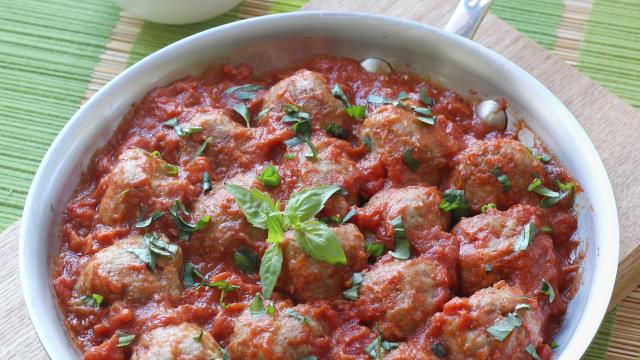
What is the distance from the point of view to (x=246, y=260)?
4.21 meters

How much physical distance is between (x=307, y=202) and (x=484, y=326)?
1.04m

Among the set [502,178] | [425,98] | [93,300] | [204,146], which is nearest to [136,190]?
[204,146]

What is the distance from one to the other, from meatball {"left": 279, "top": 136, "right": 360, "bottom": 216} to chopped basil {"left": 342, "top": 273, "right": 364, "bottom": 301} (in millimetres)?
389

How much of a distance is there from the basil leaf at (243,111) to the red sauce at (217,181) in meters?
0.04

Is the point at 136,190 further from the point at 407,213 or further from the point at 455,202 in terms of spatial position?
the point at 455,202

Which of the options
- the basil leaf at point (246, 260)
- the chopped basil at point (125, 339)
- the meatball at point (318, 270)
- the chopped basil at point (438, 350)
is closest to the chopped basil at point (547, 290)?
the chopped basil at point (438, 350)

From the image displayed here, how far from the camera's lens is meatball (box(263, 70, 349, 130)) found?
468 centimetres

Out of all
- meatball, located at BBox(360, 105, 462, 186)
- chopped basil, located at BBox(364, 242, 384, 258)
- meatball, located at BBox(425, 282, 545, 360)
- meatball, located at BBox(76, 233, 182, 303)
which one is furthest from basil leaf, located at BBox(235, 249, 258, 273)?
meatball, located at BBox(425, 282, 545, 360)

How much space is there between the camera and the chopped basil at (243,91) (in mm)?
4953

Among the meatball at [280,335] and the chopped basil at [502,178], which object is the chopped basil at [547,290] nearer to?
the chopped basil at [502,178]

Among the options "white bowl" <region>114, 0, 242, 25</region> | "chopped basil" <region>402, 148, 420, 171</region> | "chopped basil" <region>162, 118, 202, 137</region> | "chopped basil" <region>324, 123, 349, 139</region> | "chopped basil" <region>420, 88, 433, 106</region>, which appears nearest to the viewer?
"chopped basil" <region>402, 148, 420, 171</region>

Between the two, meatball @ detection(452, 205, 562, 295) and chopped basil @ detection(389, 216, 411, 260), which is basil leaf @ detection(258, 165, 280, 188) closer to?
chopped basil @ detection(389, 216, 411, 260)

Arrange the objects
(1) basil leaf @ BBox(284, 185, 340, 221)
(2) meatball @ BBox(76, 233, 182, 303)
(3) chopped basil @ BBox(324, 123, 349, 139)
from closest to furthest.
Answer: (2) meatball @ BBox(76, 233, 182, 303) < (1) basil leaf @ BBox(284, 185, 340, 221) < (3) chopped basil @ BBox(324, 123, 349, 139)

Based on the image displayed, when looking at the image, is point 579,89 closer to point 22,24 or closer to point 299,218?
point 299,218
